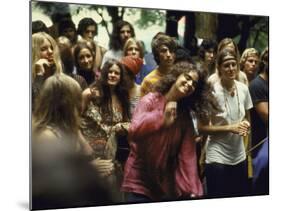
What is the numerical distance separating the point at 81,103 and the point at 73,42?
0.45m

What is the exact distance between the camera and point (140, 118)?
15.0 feet

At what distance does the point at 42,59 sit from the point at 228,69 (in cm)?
151

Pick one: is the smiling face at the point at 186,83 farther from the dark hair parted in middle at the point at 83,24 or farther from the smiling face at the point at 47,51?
the smiling face at the point at 47,51

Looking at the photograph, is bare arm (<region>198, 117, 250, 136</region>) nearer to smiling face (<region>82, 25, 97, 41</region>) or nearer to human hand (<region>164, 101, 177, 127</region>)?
human hand (<region>164, 101, 177, 127</region>)

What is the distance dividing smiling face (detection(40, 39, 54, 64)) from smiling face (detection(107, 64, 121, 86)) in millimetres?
440

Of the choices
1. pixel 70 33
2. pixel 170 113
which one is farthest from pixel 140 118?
pixel 70 33

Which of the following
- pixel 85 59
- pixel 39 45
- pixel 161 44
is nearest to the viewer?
pixel 39 45

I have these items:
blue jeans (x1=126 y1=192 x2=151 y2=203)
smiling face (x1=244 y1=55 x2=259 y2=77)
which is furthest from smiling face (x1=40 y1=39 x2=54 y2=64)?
smiling face (x1=244 y1=55 x2=259 y2=77)

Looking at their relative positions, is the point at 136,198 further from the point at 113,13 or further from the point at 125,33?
the point at 113,13

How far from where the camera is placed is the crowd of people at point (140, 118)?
433 centimetres

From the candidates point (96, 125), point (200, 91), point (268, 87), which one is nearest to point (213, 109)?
point (200, 91)

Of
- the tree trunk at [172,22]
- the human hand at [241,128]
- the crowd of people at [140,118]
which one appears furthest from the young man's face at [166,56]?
the human hand at [241,128]

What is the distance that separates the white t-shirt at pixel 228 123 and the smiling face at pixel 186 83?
0.21 m
